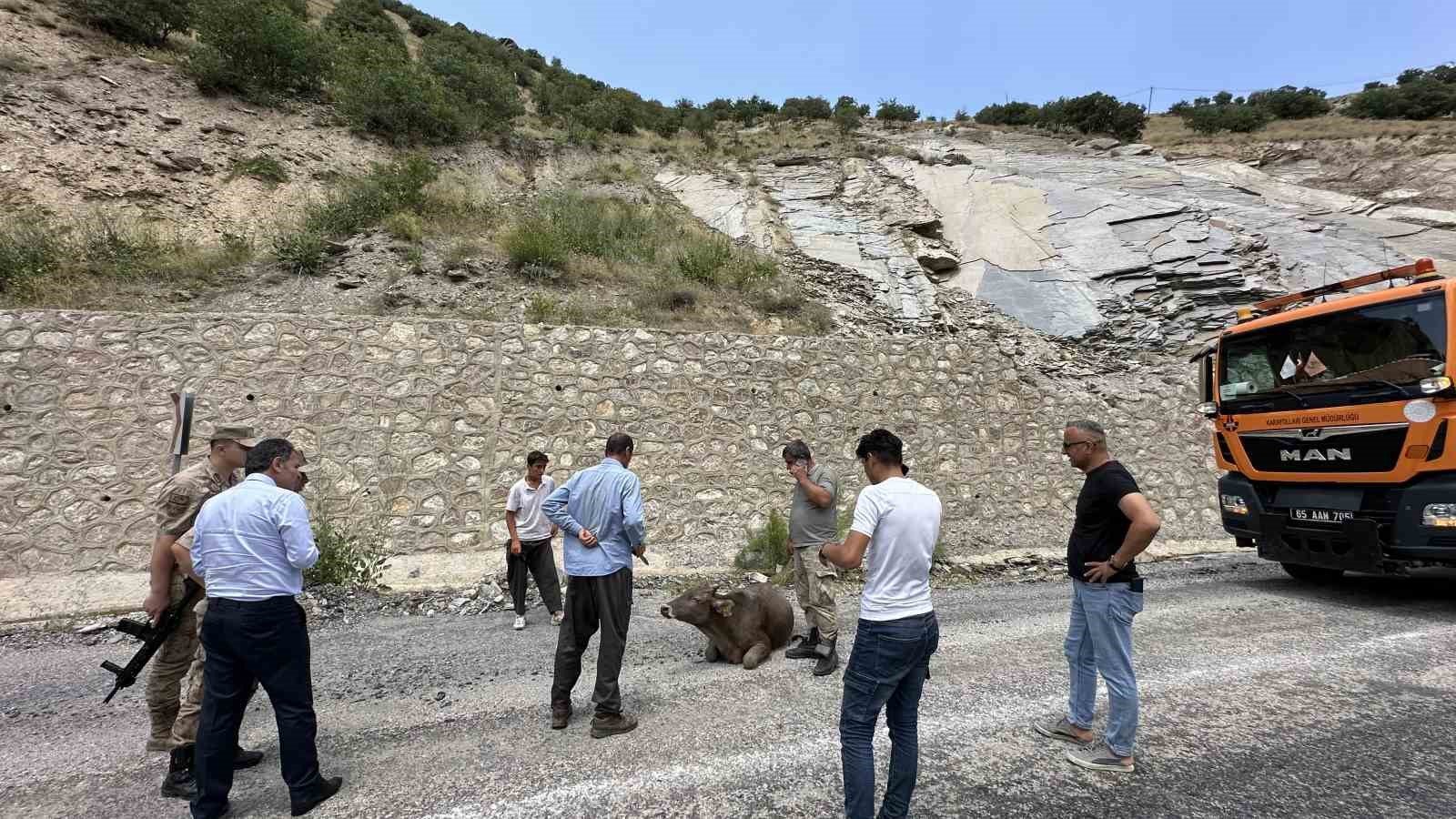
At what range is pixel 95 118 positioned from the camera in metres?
11.6

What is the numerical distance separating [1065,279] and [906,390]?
22.1 feet

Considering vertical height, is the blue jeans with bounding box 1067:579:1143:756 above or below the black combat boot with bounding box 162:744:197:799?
above

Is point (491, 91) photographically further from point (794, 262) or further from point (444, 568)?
point (444, 568)

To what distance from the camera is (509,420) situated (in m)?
8.13

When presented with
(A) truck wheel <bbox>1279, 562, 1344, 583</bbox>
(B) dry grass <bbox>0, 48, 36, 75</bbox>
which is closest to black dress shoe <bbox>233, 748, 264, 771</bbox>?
(A) truck wheel <bbox>1279, 562, 1344, 583</bbox>

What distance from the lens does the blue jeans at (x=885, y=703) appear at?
2.44 m

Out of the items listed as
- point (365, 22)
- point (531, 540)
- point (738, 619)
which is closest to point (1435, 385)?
point (738, 619)

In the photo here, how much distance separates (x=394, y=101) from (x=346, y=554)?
14.1 metres

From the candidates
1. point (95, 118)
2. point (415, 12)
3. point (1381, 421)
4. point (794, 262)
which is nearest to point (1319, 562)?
point (1381, 421)

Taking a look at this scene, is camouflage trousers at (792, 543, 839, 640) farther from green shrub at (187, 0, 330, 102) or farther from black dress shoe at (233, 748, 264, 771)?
green shrub at (187, 0, 330, 102)

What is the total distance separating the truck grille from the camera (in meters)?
5.78

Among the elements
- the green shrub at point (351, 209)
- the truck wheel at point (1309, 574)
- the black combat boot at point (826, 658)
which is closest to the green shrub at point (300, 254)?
the green shrub at point (351, 209)

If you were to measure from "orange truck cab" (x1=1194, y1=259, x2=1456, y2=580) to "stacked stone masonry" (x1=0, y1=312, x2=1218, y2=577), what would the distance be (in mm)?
3329

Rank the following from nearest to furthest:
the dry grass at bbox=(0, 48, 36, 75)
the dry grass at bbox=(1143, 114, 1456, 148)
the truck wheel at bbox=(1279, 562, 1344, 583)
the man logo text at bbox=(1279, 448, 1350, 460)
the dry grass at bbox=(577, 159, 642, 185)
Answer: the man logo text at bbox=(1279, 448, 1350, 460), the truck wheel at bbox=(1279, 562, 1344, 583), the dry grass at bbox=(0, 48, 36, 75), the dry grass at bbox=(577, 159, 642, 185), the dry grass at bbox=(1143, 114, 1456, 148)
